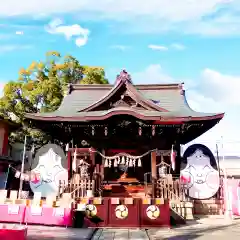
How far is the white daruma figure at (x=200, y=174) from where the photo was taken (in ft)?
54.3

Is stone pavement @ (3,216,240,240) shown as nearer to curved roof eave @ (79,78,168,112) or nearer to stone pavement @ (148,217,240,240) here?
stone pavement @ (148,217,240,240)

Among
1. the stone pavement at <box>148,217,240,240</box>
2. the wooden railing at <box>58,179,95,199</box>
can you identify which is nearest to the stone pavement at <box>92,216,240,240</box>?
the stone pavement at <box>148,217,240,240</box>

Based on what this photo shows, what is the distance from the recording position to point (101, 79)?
28984 mm

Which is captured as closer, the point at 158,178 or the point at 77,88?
the point at 158,178

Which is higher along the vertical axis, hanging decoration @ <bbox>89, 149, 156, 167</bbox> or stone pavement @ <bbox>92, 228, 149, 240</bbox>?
hanging decoration @ <bbox>89, 149, 156, 167</bbox>

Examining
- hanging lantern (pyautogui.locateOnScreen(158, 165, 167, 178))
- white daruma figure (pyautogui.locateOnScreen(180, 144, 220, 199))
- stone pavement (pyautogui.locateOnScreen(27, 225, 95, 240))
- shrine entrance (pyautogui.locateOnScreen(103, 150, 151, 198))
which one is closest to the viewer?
stone pavement (pyautogui.locateOnScreen(27, 225, 95, 240))

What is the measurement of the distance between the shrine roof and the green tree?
333 centimetres

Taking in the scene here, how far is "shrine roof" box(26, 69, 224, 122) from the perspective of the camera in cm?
1661

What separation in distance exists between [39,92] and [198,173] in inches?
614

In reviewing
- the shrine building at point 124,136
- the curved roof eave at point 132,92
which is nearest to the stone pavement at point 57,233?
the shrine building at point 124,136

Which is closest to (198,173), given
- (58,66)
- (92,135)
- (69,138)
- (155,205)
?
(155,205)

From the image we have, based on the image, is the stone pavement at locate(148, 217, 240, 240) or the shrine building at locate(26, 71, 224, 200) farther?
the shrine building at locate(26, 71, 224, 200)

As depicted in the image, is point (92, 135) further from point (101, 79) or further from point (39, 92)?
point (101, 79)

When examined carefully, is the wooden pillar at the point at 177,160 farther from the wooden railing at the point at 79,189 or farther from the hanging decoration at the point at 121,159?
the wooden railing at the point at 79,189
